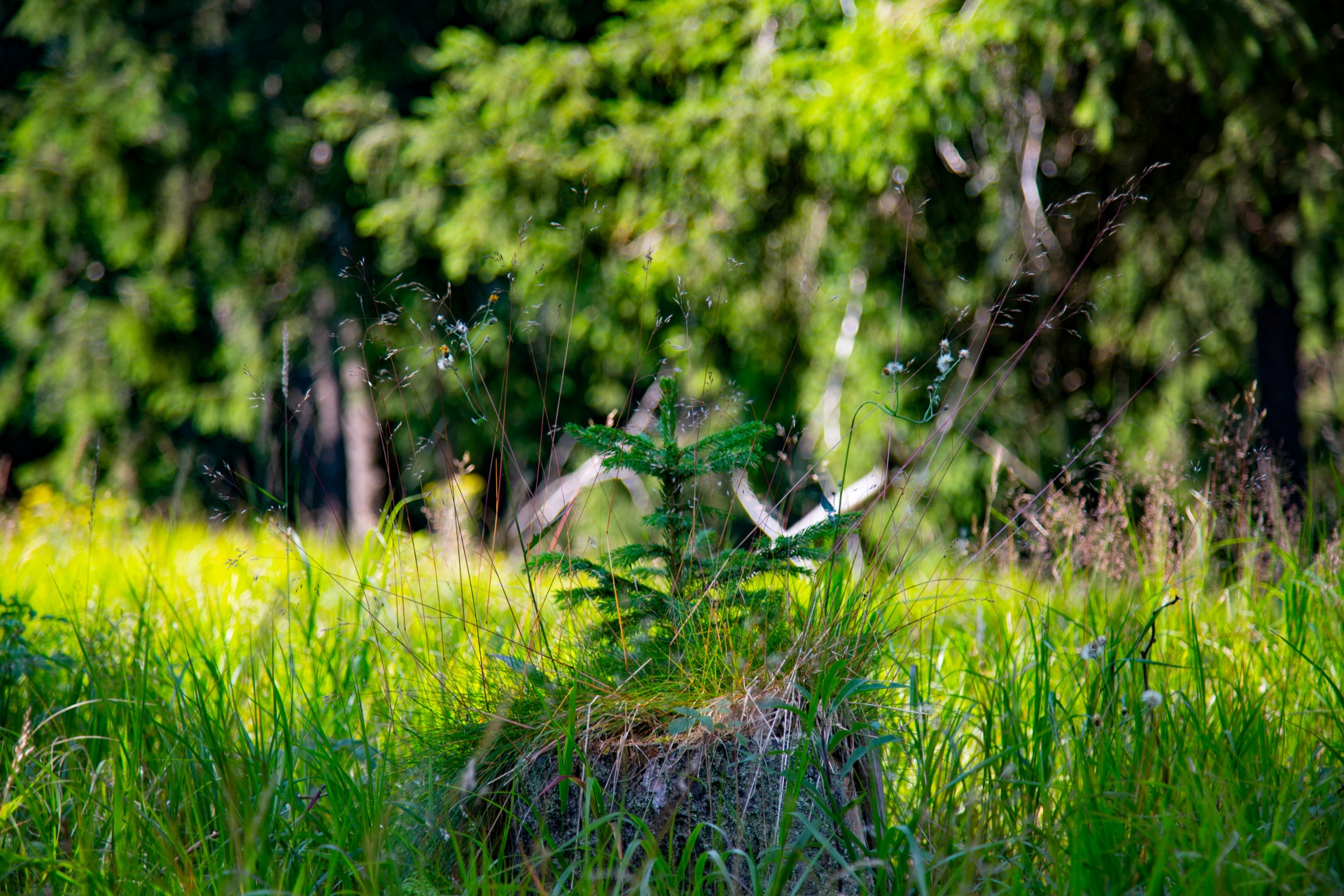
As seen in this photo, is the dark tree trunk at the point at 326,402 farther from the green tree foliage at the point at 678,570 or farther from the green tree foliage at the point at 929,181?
the green tree foliage at the point at 678,570

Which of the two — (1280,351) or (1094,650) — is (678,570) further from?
(1280,351)

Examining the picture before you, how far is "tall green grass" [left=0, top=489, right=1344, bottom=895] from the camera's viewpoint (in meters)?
1.30

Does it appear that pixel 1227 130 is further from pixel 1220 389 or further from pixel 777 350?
pixel 777 350

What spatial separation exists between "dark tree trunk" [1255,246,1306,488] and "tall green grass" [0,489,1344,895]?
2.36 metres

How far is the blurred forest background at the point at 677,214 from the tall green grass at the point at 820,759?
443 millimetres

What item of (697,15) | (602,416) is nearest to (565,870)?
(697,15)

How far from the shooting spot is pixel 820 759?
1.40 m

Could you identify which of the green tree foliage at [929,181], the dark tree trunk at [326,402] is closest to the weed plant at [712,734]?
the green tree foliage at [929,181]

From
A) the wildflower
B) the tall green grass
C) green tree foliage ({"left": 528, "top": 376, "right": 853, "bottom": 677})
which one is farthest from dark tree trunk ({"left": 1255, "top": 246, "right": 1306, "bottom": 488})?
green tree foliage ({"left": 528, "top": 376, "right": 853, "bottom": 677})

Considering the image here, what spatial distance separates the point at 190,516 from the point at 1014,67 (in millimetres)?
6569

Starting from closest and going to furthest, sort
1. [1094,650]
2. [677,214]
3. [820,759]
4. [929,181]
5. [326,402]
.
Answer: [820,759]
[1094,650]
[929,181]
[677,214]
[326,402]

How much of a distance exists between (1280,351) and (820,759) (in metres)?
4.00

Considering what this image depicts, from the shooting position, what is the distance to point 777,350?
486cm

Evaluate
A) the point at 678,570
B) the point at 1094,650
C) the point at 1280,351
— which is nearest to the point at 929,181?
the point at 1280,351
